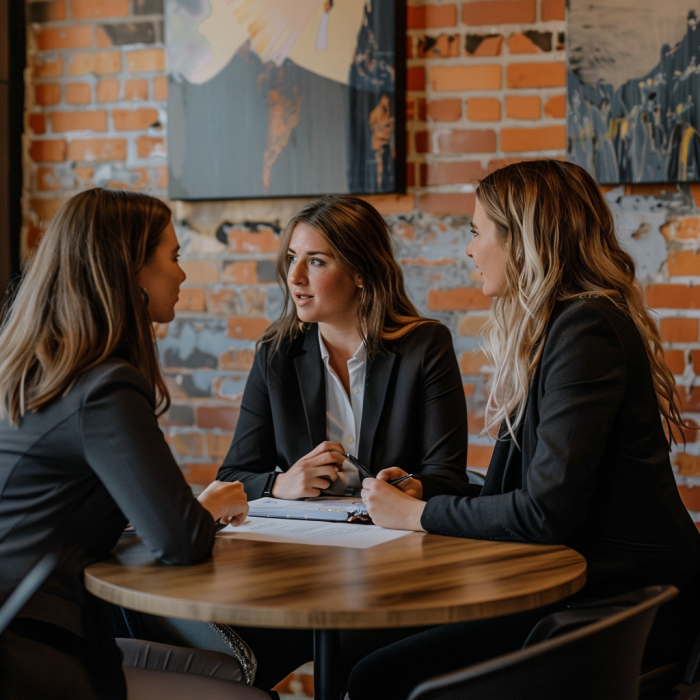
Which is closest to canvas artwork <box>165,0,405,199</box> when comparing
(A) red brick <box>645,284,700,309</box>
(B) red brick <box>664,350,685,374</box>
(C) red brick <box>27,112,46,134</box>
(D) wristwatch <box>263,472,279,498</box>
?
(C) red brick <box>27,112,46,134</box>

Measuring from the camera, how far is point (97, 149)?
3.18m

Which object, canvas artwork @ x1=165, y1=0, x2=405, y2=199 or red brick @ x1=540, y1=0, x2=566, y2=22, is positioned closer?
red brick @ x1=540, y1=0, x2=566, y2=22

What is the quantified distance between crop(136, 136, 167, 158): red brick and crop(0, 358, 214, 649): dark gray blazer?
1.86 metres

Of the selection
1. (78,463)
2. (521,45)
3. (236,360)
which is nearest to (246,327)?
(236,360)

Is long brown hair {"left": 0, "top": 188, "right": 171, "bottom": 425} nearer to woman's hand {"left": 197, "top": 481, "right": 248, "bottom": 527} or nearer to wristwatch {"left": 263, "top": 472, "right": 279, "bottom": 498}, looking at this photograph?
woman's hand {"left": 197, "top": 481, "right": 248, "bottom": 527}

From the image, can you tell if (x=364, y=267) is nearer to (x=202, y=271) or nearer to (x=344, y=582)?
(x=202, y=271)

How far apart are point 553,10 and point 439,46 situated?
0.38m

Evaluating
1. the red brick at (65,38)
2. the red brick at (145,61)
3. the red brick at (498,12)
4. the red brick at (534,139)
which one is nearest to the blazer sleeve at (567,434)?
the red brick at (534,139)

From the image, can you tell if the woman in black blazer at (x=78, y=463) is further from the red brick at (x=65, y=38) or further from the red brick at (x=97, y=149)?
the red brick at (x=65, y=38)

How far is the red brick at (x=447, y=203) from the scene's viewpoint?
9.31ft

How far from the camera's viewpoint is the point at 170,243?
1733 mm

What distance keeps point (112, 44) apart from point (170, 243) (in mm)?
1748

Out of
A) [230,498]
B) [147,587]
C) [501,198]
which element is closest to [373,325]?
[501,198]

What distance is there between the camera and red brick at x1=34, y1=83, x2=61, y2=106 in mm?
3203
